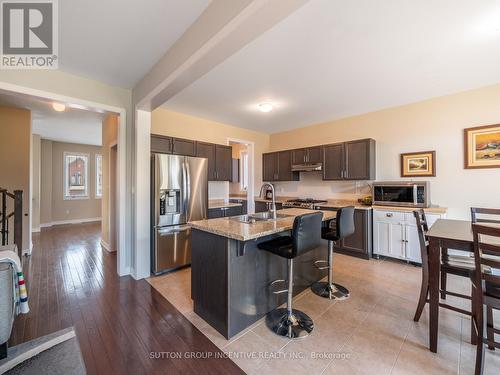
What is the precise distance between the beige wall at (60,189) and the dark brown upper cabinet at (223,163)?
5577mm

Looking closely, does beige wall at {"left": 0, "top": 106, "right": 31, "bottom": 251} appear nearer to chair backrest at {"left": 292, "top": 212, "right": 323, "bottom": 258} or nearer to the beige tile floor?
the beige tile floor

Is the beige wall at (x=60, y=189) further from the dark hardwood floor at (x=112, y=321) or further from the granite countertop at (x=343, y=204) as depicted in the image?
the granite countertop at (x=343, y=204)

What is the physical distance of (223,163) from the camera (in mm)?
4633

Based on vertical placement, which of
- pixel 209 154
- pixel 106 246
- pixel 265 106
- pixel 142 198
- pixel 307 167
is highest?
pixel 265 106

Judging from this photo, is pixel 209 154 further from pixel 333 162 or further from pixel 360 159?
pixel 360 159

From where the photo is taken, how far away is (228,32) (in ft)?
5.06

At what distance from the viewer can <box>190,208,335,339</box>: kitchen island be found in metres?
1.80

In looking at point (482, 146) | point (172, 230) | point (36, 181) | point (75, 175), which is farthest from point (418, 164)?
point (75, 175)

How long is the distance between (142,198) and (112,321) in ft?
4.90

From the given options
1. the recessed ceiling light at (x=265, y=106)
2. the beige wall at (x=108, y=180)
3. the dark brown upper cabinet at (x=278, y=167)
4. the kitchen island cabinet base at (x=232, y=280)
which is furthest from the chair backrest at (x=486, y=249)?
the beige wall at (x=108, y=180)

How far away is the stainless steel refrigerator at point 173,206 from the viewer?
311 cm

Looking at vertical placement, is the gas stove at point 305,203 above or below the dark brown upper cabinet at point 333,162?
below

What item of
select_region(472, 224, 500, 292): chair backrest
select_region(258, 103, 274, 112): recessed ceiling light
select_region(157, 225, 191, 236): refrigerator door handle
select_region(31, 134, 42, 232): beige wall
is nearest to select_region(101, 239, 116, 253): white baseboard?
select_region(157, 225, 191, 236): refrigerator door handle

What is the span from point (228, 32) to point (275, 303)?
96.5 inches
